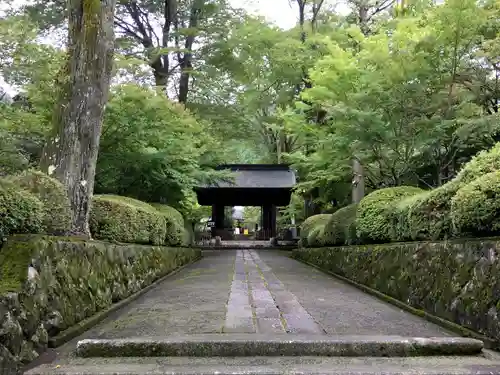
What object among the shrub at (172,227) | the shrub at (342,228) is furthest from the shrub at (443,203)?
the shrub at (172,227)

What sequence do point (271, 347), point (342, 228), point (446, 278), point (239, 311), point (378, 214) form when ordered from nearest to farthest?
point (271, 347)
point (446, 278)
point (239, 311)
point (378, 214)
point (342, 228)

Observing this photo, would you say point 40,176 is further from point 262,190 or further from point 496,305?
point 262,190

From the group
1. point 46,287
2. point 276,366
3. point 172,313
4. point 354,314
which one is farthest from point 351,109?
point 46,287

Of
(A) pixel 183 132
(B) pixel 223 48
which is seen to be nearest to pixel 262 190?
(B) pixel 223 48

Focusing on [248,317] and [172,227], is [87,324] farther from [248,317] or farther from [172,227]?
[172,227]

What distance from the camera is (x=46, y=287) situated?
3217 mm

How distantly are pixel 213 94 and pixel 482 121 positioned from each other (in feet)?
40.3

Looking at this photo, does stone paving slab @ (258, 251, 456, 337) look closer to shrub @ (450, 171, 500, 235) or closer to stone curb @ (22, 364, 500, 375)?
stone curb @ (22, 364, 500, 375)

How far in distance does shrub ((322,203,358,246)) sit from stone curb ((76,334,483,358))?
4.25m

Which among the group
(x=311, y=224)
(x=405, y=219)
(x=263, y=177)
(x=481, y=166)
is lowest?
(x=311, y=224)

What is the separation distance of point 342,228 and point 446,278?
457 cm

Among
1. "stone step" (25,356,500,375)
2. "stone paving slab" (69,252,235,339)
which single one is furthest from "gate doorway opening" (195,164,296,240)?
"stone step" (25,356,500,375)

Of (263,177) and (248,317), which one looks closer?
(248,317)

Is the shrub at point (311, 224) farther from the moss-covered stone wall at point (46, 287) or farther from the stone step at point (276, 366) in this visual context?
the stone step at point (276, 366)
